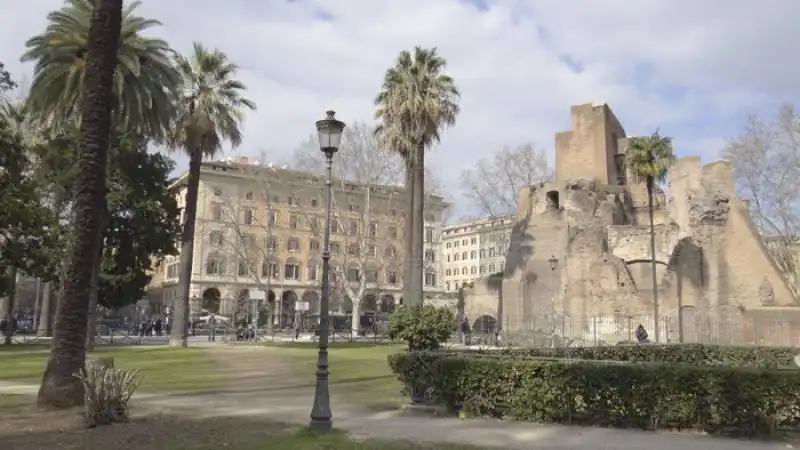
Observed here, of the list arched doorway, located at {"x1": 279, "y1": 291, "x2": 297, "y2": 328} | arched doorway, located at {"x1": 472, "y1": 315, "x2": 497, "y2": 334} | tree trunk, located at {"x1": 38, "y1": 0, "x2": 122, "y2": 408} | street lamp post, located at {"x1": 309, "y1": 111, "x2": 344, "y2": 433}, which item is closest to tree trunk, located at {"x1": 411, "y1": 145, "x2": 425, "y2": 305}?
street lamp post, located at {"x1": 309, "y1": 111, "x2": 344, "y2": 433}

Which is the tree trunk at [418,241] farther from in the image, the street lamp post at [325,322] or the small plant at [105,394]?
the small plant at [105,394]

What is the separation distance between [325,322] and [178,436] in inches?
101

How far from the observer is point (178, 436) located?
9.29m

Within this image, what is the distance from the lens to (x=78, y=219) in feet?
37.2

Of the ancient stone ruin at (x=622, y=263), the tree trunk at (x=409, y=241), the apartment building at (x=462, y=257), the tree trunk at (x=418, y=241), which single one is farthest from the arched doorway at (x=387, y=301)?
the tree trunk at (x=418, y=241)

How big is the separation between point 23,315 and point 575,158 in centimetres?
6173

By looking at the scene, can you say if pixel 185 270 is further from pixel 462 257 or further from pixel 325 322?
pixel 462 257

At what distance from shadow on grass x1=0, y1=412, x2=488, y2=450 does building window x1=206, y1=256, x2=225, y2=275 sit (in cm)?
5938

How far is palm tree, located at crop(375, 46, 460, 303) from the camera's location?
1047 inches

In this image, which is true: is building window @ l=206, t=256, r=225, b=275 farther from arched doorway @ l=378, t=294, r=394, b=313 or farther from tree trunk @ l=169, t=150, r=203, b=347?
tree trunk @ l=169, t=150, r=203, b=347

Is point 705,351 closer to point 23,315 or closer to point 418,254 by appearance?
point 418,254

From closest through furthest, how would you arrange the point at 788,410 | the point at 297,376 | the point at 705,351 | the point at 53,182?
1. the point at 788,410
2. the point at 297,376
3. the point at 705,351
4. the point at 53,182

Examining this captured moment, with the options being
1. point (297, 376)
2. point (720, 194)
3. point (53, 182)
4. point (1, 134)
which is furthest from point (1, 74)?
point (720, 194)

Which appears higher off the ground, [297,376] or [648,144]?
[648,144]
